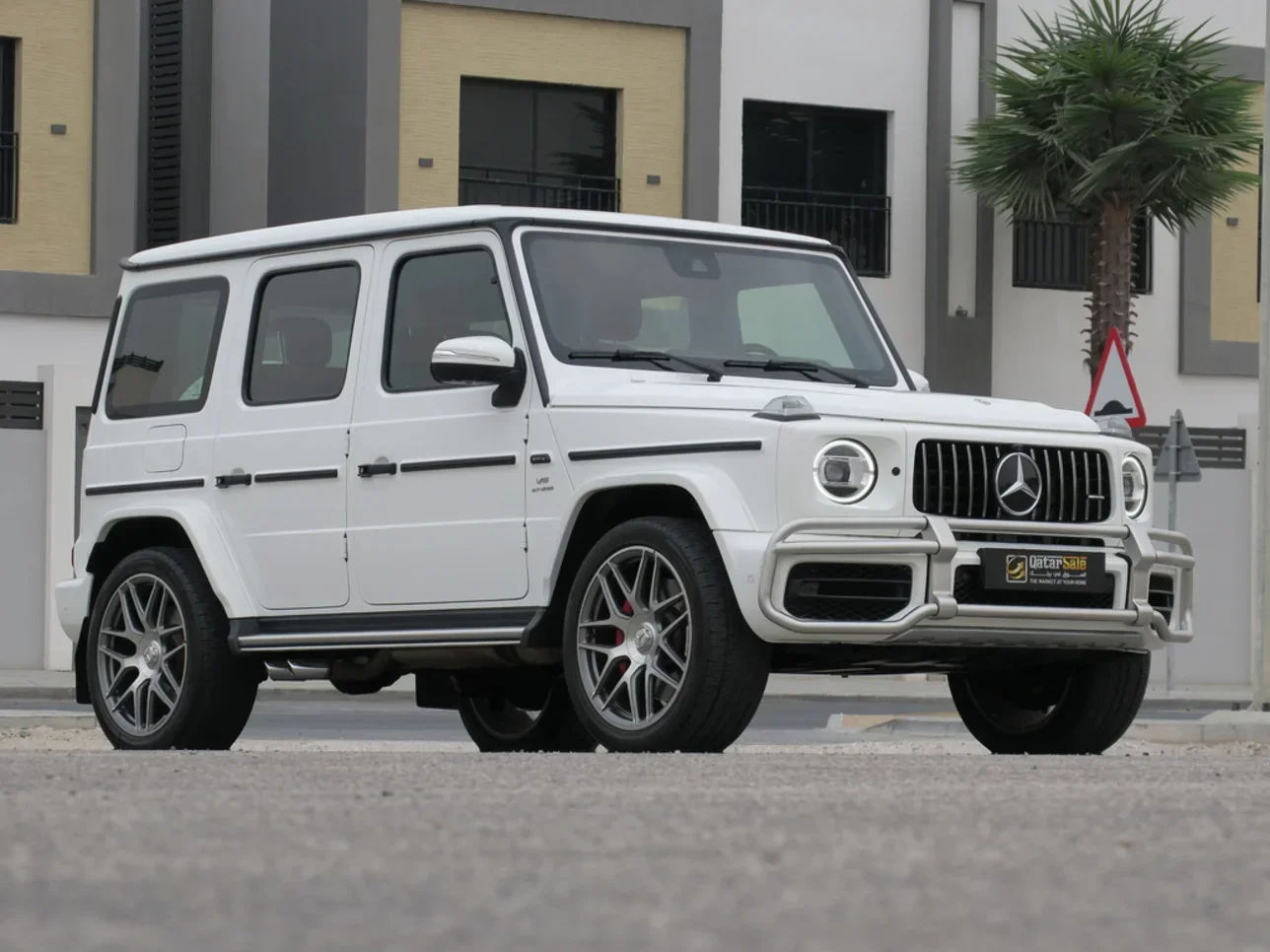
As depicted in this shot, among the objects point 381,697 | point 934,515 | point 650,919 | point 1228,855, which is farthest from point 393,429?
point 381,697

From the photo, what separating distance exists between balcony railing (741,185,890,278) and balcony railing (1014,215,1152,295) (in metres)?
1.64

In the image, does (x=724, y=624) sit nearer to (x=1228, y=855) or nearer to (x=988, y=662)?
(x=988, y=662)

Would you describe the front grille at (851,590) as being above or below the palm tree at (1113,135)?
below

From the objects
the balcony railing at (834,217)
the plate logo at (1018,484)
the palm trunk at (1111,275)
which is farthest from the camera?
the balcony railing at (834,217)

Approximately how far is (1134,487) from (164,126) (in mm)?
20732

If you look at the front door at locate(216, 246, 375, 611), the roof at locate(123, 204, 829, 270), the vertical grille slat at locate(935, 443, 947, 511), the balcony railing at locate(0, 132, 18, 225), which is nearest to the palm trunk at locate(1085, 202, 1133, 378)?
the balcony railing at locate(0, 132, 18, 225)

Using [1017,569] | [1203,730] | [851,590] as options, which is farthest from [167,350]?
[1203,730]

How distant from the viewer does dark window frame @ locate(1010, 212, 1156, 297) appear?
29.5 m

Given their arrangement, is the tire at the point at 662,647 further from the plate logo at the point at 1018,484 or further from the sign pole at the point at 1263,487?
the sign pole at the point at 1263,487

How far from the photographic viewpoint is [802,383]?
32.8ft

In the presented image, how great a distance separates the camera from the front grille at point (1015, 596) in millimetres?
9227

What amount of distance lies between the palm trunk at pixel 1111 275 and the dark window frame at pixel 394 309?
1818cm

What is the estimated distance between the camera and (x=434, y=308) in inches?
415

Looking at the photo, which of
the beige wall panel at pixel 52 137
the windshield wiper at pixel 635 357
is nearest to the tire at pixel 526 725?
the windshield wiper at pixel 635 357
